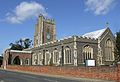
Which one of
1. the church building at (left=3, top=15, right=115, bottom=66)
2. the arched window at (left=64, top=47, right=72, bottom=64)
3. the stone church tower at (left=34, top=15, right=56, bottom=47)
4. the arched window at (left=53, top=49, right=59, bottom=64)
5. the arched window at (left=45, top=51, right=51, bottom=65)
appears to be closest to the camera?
the church building at (left=3, top=15, right=115, bottom=66)

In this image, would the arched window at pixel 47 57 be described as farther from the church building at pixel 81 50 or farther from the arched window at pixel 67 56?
the arched window at pixel 67 56

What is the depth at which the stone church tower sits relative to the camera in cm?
9431

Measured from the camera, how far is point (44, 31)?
9531cm

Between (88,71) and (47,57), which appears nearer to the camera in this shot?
(88,71)

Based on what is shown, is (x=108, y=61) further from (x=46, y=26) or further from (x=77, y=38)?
(x=46, y=26)

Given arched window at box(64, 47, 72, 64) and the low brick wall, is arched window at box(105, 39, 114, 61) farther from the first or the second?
the low brick wall

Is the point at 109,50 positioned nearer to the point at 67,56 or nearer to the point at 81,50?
the point at 81,50

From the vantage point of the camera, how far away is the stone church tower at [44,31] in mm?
94312

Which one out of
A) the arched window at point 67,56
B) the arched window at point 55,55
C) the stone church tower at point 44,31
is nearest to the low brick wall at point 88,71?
the arched window at point 67,56

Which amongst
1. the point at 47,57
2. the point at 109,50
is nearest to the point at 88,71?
the point at 109,50

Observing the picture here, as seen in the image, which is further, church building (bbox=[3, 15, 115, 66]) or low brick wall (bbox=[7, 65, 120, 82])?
church building (bbox=[3, 15, 115, 66])

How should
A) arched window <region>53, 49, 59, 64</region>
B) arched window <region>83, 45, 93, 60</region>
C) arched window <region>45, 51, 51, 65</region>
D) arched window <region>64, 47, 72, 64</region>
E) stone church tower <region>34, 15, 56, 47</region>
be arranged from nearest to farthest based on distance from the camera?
1. arched window <region>83, 45, 93, 60</region>
2. arched window <region>64, 47, 72, 64</region>
3. arched window <region>53, 49, 59, 64</region>
4. arched window <region>45, 51, 51, 65</region>
5. stone church tower <region>34, 15, 56, 47</region>

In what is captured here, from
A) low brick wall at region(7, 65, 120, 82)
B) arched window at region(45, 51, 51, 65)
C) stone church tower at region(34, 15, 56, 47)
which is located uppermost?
stone church tower at region(34, 15, 56, 47)

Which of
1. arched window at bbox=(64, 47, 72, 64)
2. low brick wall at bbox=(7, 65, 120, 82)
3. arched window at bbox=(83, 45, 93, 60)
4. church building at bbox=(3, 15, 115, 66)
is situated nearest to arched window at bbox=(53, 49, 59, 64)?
church building at bbox=(3, 15, 115, 66)
